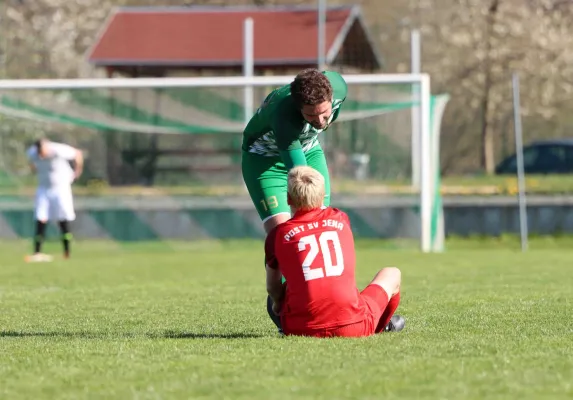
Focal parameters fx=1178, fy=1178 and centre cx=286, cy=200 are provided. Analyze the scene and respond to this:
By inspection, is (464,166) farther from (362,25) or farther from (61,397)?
(61,397)

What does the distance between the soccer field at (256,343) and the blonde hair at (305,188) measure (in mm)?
770

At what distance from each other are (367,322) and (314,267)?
1.64 feet

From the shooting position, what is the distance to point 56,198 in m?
18.4

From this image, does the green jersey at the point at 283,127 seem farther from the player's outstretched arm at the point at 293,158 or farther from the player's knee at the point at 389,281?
the player's knee at the point at 389,281

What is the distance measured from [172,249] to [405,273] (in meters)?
7.54

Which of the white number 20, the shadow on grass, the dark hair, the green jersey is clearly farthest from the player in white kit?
the white number 20

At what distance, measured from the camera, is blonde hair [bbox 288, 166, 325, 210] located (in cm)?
655

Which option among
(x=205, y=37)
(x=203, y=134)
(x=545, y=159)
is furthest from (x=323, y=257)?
(x=205, y=37)

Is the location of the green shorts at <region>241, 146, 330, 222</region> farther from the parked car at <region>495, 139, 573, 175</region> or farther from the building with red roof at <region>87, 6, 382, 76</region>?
the building with red roof at <region>87, 6, 382, 76</region>

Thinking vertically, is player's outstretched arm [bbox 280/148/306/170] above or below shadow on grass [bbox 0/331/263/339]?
above

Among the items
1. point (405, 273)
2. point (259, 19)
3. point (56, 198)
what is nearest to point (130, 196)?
point (56, 198)

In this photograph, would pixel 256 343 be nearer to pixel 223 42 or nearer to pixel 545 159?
pixel 545 159

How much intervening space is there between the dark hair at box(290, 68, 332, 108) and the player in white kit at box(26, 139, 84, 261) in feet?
38.4

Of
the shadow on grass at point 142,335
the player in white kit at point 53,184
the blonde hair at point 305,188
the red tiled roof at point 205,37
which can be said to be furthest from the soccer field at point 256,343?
the red tiled roof at point 205,37
